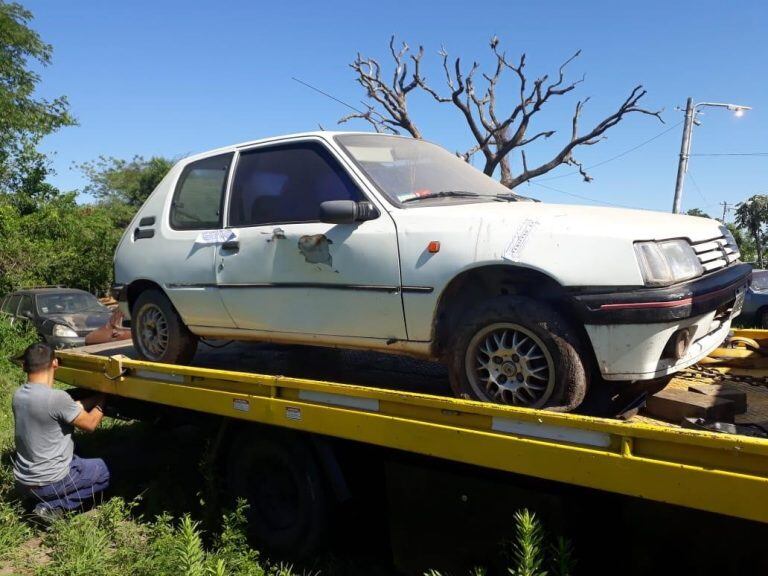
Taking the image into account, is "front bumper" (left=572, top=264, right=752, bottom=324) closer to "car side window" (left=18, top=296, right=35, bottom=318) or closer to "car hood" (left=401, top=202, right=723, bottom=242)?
"car hood" (left=401, top=202, right=723, bottom=242)

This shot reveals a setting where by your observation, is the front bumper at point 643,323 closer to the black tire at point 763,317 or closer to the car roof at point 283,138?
the car roof at point 283,138

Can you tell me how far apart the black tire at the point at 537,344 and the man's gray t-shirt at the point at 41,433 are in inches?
116

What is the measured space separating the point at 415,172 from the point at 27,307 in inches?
407

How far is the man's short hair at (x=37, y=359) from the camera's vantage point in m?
4.36

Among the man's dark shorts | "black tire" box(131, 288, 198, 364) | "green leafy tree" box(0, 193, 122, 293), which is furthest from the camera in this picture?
"green leafy tree" box(0, 193, 122, 293)

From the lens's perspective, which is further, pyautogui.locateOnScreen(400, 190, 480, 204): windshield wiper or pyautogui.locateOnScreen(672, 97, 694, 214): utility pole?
pyautogui.locateOnScreen(672, 97, 694, 214): utility pole

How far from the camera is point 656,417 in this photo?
9.53 feet

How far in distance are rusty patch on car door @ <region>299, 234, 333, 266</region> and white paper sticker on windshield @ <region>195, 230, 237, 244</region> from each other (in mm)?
615

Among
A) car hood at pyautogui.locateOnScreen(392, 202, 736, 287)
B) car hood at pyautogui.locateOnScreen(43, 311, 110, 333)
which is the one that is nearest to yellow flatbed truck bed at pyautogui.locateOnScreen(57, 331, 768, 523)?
car hood at pyautogui.locateOnScreen(392, 202, 736, 287)

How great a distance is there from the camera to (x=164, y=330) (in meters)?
4.52

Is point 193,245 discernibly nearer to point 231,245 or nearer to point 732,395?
point 231,245

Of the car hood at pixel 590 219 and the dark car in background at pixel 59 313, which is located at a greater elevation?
the car hood at pixel 590 219

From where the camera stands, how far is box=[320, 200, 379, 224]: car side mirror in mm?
3293

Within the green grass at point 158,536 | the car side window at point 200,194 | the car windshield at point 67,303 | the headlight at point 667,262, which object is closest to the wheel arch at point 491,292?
the headlight at point 667,262
